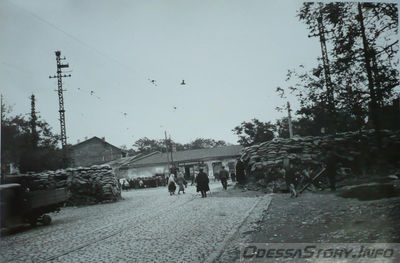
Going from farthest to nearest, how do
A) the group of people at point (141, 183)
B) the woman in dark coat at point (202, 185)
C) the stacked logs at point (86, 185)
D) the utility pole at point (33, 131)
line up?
the group of people at point (141, 183) → the utility pole at point (33, 131) → the stacked logs at point (86, 185) → the woman in dark coat at point (202, 185)

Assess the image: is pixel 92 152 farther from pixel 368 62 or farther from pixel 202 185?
pixel 368 62

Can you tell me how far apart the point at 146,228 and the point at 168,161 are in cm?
4017

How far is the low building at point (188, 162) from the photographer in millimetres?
47656

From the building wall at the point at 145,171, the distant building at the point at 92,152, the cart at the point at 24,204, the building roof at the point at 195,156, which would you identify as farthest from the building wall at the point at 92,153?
the cart at the point at 24,204

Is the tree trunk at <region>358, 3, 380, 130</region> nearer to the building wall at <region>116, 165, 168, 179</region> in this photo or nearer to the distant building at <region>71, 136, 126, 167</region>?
the building wall at <region>116, 165, 168, 179</region>

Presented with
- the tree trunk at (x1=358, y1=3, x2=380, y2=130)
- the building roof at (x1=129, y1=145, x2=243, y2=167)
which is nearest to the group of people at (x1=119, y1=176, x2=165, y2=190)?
the building roof at (x1=129, y1=145, x2=243, y2=167)

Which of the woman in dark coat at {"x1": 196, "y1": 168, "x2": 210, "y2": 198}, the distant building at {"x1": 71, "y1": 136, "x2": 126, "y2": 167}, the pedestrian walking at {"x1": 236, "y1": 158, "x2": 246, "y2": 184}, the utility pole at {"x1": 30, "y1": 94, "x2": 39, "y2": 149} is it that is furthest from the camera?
the distant building at {"x1": 71, "y1": 136, "x2": 126, "y2": 167}

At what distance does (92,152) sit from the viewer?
64062 mm

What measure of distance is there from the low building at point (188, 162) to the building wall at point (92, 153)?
13.9m

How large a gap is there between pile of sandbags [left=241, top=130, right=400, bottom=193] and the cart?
11.1 metres

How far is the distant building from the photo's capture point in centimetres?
6359

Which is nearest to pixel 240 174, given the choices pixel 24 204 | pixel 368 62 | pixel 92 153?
pixel 24 204

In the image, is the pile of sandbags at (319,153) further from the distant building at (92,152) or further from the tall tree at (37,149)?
the distant building at (92,152)

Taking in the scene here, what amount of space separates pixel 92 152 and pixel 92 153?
0.22 meters
